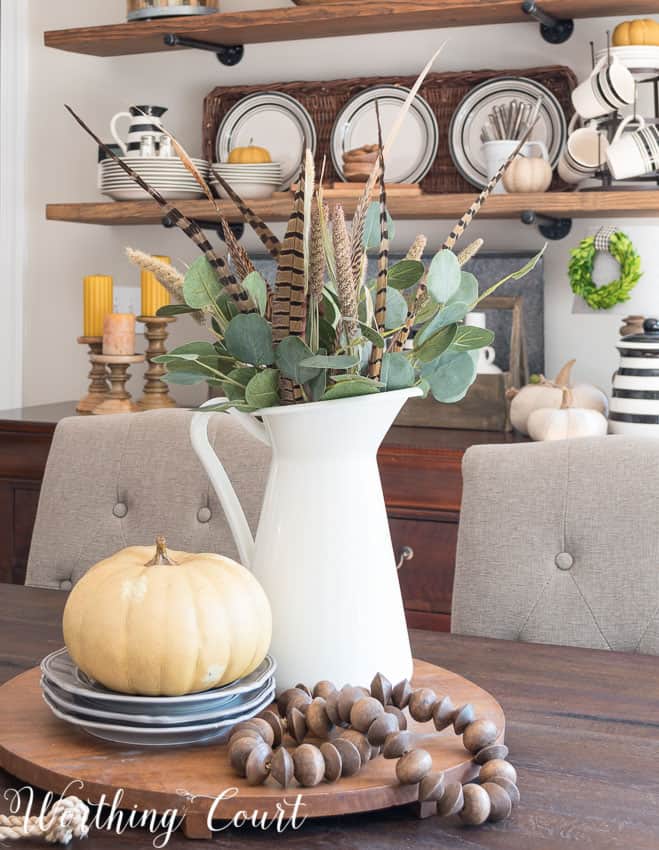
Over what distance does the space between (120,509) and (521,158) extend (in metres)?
1.24

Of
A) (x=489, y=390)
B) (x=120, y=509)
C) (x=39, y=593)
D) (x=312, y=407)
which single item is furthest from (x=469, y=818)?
(x=489, y=390)

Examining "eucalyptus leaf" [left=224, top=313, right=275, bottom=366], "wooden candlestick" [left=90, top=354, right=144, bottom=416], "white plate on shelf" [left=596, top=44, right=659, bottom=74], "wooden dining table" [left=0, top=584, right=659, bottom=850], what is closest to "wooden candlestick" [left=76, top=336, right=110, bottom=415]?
"wooden candlestick" [left=90, top=354, right=144, bottom=416]

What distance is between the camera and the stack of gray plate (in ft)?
2.48

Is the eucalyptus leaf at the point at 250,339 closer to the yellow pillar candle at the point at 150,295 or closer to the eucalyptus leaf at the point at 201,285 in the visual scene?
the eucalyptus leaf at the point at 201,285

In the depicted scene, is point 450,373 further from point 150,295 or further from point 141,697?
point 150,295

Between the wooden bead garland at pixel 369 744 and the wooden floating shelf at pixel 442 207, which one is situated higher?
the wooden floating shelf at pixel 442 207

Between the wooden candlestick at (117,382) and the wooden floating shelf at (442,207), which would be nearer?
the wooden floating shelf at (442,207)

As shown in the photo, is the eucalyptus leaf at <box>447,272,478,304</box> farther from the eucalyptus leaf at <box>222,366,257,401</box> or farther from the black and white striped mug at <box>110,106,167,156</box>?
the black and white striped mug at <box>110,106,167,156</box>

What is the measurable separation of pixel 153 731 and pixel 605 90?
6.02 ft

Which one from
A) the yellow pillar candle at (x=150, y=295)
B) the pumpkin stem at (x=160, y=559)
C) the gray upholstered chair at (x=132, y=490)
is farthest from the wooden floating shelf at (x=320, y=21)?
the pumpkin stem at (x=160, y=559)

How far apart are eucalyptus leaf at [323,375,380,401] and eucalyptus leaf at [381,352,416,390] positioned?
2cm

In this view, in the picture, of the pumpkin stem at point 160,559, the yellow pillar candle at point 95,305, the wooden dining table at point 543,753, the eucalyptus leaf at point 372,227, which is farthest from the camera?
the yellow pillar candle at point 95,305

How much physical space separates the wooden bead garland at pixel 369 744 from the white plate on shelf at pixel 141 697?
2 cm

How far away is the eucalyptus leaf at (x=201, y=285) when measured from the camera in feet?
2.78
